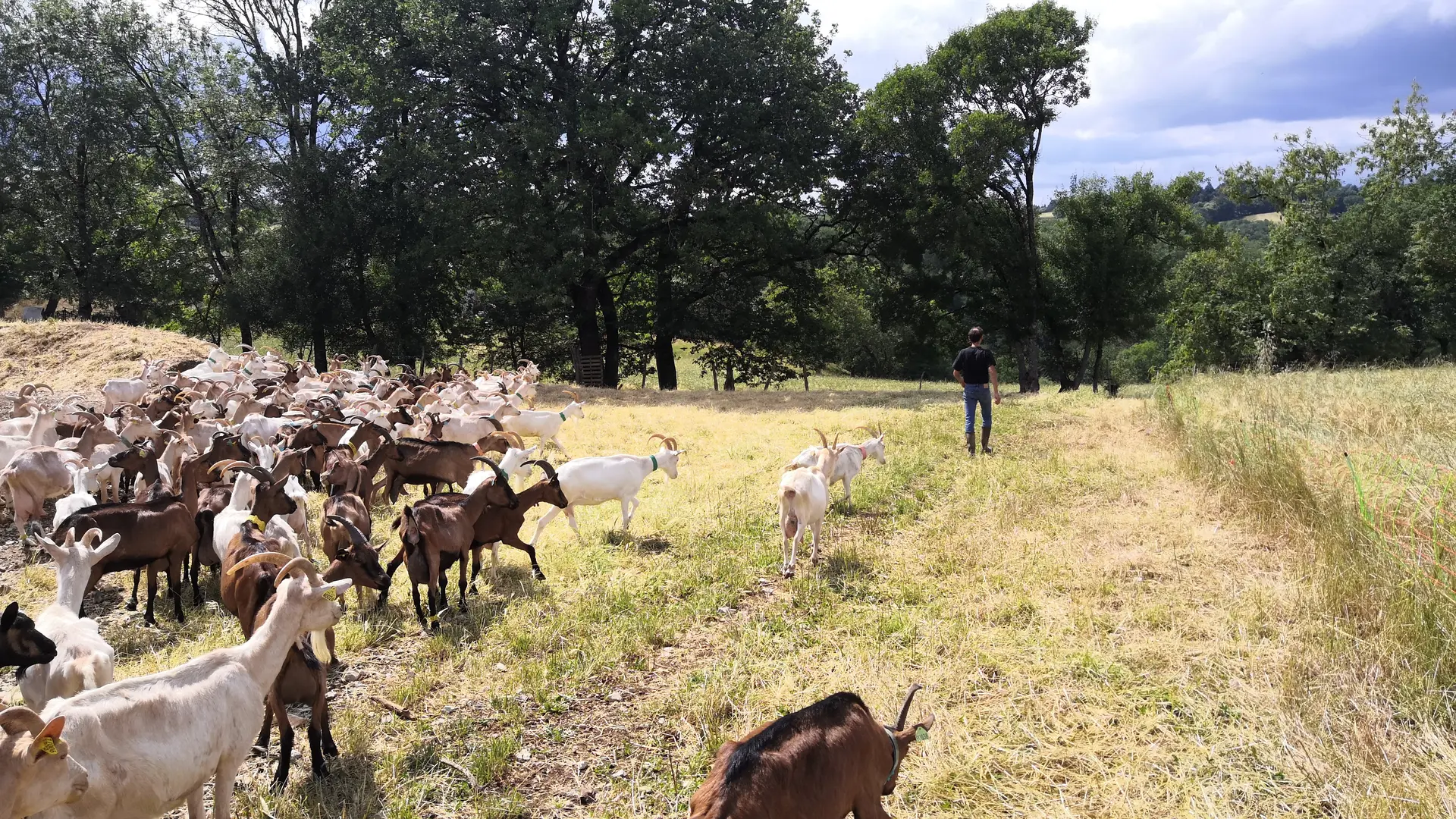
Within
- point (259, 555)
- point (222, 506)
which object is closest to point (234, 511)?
point (222, 506)

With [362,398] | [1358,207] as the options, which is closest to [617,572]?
[362,398]

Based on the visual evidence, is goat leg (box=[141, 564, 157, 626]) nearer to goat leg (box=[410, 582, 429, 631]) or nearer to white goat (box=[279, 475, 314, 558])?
white goat (box=[279, 475, 314, 558])

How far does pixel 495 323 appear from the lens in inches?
1403

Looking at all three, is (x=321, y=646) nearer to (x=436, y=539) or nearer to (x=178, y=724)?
(x=436, y=539)

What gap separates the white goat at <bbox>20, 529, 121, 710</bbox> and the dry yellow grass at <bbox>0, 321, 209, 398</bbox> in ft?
62.1

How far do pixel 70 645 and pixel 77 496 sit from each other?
4130 mm

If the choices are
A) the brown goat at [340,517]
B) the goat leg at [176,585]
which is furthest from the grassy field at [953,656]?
the brown goat at [340,517]

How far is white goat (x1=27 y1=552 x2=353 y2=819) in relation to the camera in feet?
11.6

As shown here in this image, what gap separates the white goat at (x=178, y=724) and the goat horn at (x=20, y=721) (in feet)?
1.02

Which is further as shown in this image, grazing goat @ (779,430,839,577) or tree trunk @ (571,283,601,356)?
tree trunk @ (571,283,601,356)

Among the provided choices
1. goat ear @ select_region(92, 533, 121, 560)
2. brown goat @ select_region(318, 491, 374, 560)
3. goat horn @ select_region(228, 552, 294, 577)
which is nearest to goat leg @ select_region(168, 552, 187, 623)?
brown goat @ select_region(318, 491, 374, 560)

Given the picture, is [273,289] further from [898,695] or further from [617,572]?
[898,695]

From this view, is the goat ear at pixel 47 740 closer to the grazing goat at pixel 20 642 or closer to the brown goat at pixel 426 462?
the grazing goat at pixel 20 642

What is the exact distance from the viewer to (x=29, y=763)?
305 centimetres
